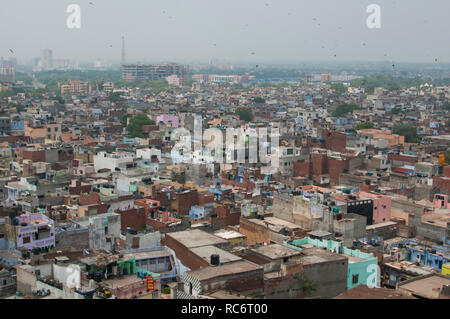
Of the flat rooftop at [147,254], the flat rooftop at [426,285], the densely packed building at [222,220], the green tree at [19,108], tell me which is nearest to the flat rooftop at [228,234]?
the densely packed building at [222,220]

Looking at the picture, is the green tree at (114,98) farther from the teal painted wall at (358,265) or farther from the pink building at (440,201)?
the teal painted wall at (358,265)

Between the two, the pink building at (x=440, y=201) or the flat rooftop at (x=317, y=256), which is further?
the pink building at (x=440, y=201)

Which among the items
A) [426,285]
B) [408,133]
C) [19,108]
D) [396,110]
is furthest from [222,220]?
[396,110]

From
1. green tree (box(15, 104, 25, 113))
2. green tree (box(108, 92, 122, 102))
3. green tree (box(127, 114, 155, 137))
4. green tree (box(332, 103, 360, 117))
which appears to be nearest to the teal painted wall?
green tree (box(127, 114, 155, 137))

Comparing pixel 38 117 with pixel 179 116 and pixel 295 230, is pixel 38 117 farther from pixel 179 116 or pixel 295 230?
pixel 295 230

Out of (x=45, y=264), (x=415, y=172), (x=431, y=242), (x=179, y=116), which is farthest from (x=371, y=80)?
(x=45, y=264)

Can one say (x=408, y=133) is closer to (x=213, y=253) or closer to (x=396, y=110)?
(x=396, y=110)
